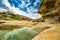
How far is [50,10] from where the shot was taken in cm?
412

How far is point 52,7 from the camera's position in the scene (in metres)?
4.13

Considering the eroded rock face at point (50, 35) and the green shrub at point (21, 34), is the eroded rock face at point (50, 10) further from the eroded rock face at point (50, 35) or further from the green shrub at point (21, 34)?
the green shrub at point (21, 34)

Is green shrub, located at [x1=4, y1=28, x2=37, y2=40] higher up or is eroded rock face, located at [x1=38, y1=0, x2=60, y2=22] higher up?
eroded rock face, located at [x1=38, y1=0, x2=60, y2=22]

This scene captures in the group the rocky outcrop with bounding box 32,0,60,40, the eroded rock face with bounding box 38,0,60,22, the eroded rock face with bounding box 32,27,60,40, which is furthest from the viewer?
the eroded rock face with bounding box 38,0,60,22

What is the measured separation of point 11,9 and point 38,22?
76 centimetres

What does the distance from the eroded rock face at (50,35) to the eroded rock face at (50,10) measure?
0.41m

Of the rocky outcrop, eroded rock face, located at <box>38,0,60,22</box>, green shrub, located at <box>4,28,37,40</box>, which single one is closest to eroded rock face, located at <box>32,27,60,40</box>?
the rocky outcrop

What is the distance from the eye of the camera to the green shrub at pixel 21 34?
358 cm

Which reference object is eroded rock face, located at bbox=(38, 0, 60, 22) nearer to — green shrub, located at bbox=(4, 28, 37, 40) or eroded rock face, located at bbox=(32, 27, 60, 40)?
eroded rock face, located at bbox=(32, 27, 60, 40)

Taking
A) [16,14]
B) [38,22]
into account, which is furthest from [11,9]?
[38,22]

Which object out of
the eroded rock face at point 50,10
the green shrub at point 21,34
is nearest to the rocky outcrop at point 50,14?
the eroded rock face at point 50,10

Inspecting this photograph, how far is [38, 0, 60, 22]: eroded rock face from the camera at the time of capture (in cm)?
402

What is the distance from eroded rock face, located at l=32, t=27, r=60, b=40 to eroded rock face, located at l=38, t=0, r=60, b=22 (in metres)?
0.41

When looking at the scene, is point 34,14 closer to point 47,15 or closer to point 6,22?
point 47,15
